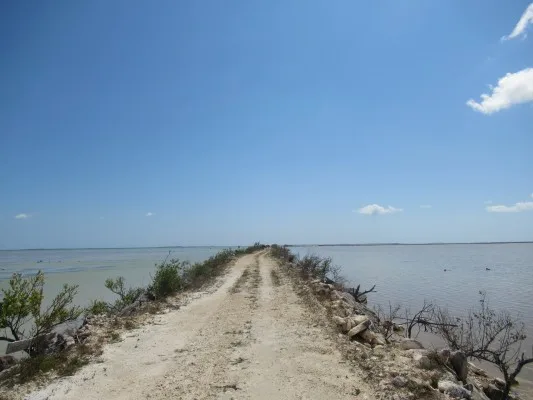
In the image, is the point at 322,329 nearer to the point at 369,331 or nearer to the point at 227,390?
the point at 369,331

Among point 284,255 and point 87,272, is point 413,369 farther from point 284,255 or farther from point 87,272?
point 87,272

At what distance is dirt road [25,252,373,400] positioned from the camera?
19.5 feet

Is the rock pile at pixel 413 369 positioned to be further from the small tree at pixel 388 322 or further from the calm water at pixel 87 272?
the calm water at pixel 87 272

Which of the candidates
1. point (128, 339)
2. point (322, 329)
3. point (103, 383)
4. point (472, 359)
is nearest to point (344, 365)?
point (322, 329)

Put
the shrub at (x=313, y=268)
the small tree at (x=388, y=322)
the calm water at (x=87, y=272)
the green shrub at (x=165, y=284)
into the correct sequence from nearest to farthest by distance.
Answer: the small tree at (x=388, y=322)
the green shrub at (x=165, y=284)
the shrub at (x=313, y=268)
the calm water at (x=87, y=272)

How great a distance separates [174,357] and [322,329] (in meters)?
3.80

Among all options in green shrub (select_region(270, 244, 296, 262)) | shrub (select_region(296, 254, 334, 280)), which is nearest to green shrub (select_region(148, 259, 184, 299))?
shrub (select_region(296, 254, 334, 280))

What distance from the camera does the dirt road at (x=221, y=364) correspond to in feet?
19.5

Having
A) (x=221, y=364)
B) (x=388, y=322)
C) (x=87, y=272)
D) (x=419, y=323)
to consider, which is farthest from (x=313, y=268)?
(x=87, y=272)

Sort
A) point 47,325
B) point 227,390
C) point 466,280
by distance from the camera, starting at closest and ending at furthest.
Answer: point 227,390 < point 47,325 < point 466,280

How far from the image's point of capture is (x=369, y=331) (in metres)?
8.78

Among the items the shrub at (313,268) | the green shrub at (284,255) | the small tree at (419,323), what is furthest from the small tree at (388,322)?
the green shrub at (284,255)

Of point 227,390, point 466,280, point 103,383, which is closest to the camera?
point 227,390

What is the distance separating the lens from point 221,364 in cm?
715
